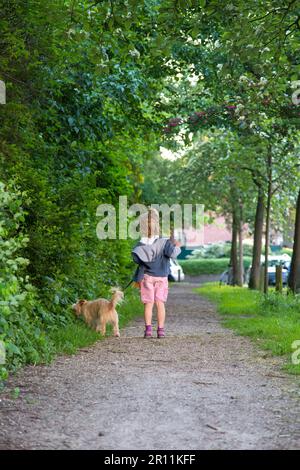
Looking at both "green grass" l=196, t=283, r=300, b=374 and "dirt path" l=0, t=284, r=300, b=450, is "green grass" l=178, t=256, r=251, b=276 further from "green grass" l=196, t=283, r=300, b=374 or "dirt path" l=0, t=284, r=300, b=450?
"dirt path" l=0, t=284, r=300, b=450

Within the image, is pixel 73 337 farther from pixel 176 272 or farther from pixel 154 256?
pixel 176 272

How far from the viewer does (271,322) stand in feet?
46.1

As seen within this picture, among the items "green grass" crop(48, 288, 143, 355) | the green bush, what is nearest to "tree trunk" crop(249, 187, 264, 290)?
the green bush

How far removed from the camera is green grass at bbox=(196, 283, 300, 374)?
→ 10.6 meters

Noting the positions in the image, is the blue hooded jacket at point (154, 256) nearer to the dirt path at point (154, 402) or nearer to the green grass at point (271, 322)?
the green grass at point (271, 322)

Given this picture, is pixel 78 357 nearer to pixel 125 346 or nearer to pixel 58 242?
pixel 125 346

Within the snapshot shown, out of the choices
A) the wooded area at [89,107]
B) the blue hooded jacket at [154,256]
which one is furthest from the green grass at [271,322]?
the wooded area at [89,107]

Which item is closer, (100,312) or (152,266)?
(100,312)

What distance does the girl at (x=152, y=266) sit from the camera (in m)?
12.2

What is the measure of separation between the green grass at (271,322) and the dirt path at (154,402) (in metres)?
0.37

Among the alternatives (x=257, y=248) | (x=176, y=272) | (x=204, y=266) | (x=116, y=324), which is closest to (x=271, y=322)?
(x=116, y=324)

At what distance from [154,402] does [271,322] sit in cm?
754

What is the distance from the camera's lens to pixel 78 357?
967 cm

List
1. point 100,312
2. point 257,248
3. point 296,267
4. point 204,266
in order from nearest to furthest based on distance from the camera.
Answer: point 100,312, point 296,267, point 257,248, point 204,266
